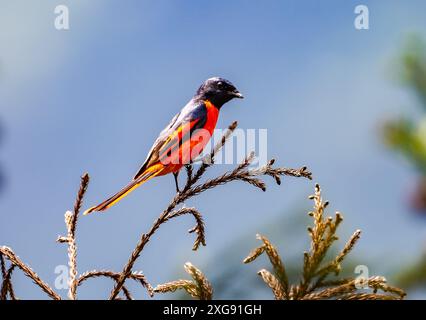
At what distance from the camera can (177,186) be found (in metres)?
4.19

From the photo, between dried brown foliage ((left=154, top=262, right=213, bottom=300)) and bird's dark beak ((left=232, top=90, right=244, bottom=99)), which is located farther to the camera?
bird's dark beak ((left=232, top=90, right=244, bottom=99))

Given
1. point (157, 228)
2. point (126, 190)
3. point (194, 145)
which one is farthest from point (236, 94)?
point (157, 228)

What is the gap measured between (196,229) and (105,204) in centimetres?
54

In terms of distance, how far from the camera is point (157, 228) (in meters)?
3.33

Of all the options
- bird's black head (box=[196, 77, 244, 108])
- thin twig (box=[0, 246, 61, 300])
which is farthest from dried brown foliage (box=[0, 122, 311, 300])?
bird's black head (box=[196, 77, 244, 108])

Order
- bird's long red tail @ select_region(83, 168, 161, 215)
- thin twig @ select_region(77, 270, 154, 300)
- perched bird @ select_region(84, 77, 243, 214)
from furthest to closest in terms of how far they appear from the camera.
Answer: perched bird @ select_region(84, 77, 243, 214) < bird's long red tail @ select_region(83, 168, 161, 215) < thin twig @ select_region(77, 270, 154, 300)

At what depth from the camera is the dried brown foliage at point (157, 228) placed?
10.1 ft

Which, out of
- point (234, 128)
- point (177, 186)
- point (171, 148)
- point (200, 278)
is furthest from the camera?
point (171, 148)

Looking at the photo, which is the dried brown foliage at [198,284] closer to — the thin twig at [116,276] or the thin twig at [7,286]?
the thin twig at [116,276]

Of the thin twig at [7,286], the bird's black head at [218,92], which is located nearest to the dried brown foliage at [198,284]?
the thin twig at [7,286]

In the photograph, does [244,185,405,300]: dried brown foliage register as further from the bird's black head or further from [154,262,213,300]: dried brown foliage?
the bird's black head

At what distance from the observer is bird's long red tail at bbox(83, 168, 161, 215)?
386 cm
